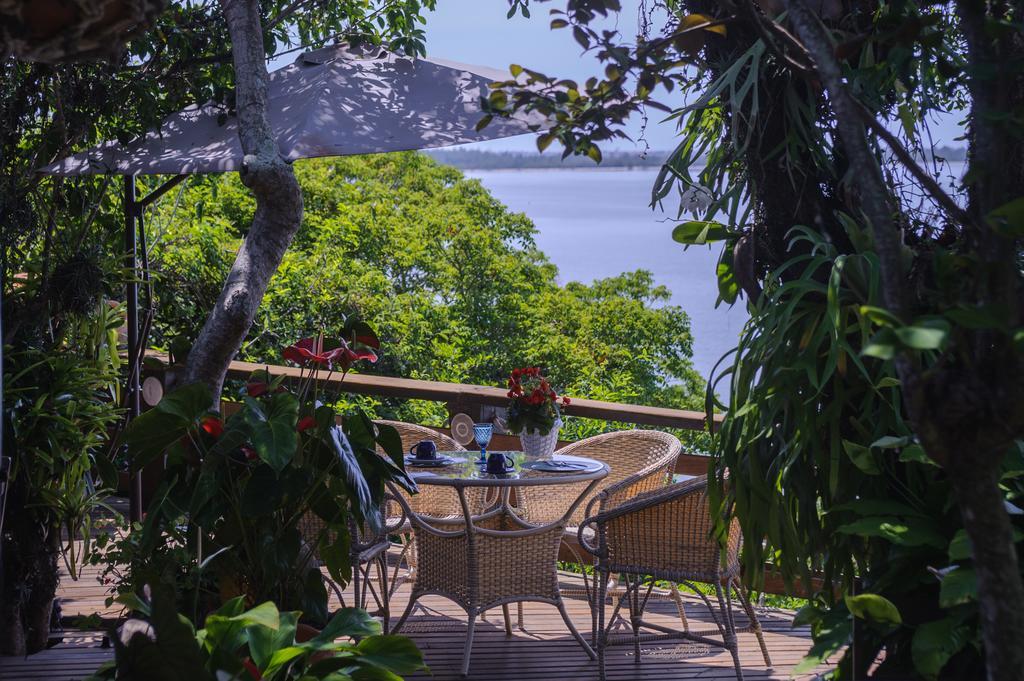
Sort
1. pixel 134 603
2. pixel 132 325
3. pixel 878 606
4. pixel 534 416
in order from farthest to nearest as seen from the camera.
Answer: pixel 132 325, pixel 534 416, pixel 134 603, pixel 878 606

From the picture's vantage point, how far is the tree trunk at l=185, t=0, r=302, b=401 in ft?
10.6

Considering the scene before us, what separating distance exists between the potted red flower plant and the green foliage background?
5.01m

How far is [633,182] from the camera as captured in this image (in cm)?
4844

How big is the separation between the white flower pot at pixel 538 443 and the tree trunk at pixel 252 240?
52.4 inches

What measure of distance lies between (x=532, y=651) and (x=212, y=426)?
164 cm

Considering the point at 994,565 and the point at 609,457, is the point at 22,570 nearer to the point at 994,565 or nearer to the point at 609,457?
the point at 609,457

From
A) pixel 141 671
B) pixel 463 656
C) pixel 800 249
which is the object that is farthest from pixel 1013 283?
pixel 463 656

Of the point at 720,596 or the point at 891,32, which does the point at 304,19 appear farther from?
the point at 891,32

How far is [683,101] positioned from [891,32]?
2264 millimetres

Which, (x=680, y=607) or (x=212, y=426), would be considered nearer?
(x=212, y=426)

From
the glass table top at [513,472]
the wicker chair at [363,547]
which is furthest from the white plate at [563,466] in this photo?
the wicker chair at [363,547]

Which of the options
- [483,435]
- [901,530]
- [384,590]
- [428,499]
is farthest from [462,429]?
[901,530]

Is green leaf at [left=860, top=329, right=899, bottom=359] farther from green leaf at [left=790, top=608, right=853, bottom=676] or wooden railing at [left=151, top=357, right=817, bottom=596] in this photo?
wooden railing at [left=151, top=357, right=817, bottom=596]

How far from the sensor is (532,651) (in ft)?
13.0
